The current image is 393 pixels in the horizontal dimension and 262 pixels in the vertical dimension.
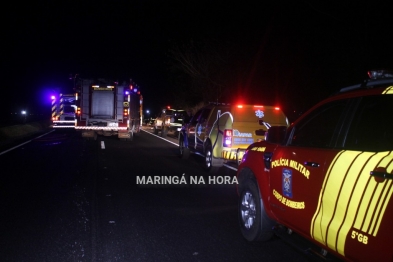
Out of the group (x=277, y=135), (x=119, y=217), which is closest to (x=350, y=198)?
(x=277, y=135)

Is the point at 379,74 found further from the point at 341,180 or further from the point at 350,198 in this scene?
the point at 350,198

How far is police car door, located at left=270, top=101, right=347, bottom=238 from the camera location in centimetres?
424

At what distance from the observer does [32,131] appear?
1243 inches

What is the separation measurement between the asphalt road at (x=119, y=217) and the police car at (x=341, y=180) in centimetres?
104

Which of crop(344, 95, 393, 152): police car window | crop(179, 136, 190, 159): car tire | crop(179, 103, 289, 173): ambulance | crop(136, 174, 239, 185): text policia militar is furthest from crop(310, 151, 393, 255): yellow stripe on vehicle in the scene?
crop(179, 136, 190, 159): car tire

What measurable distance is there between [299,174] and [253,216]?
1.55 metres

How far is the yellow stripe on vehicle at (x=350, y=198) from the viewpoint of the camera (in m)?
3.26

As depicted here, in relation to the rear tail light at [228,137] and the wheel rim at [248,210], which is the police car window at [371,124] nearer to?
the wheel rim at [248,210]

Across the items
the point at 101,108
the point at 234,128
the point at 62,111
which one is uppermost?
the point at 101,108

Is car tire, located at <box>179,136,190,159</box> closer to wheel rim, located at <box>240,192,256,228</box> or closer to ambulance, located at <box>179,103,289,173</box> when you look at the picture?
ambulance, located at <box>179,103,289,173</box>

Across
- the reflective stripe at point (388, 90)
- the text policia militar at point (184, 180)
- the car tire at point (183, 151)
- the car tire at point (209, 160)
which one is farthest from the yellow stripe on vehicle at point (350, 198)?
the car tire at point (183, 151)

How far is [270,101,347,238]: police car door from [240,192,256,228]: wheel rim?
0.74 metres

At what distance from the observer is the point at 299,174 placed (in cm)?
460

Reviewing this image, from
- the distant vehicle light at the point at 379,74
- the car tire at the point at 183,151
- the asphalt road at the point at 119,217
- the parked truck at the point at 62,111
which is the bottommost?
the asphalt road at the point at 119,217
